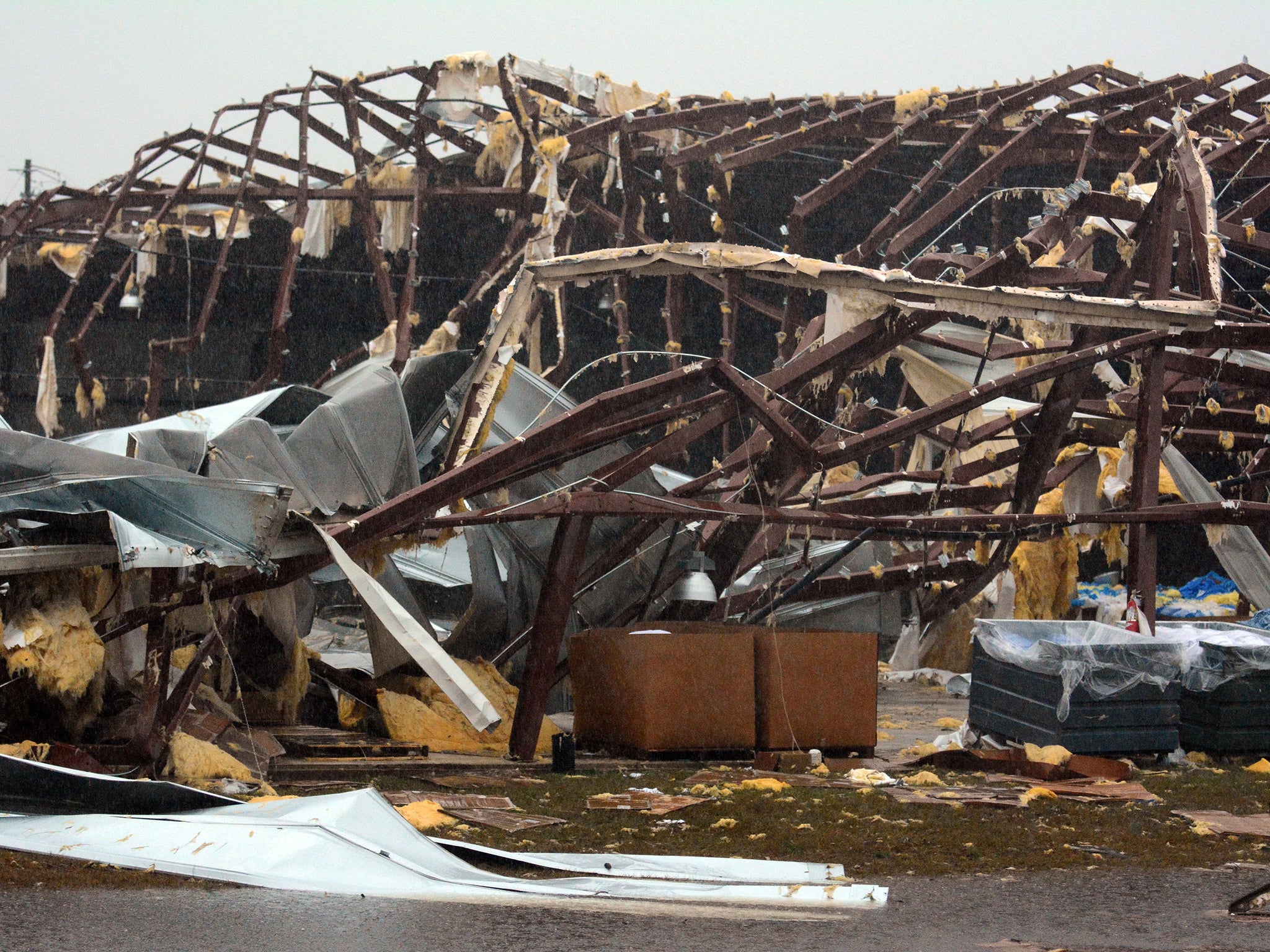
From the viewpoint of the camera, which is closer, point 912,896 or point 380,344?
point 912,896

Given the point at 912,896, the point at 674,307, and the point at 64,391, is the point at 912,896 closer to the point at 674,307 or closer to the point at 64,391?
the point at 674,307

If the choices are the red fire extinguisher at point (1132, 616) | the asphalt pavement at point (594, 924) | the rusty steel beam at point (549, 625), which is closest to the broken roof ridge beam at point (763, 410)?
the rusty steel beam at point (549, 625)

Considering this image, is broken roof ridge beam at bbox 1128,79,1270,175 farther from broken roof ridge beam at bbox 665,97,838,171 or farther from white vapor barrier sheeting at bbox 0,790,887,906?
white vapor barrier sheeting at bbox 0,790,887,906

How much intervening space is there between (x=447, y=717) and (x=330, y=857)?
4776mm

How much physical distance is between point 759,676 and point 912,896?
424cm

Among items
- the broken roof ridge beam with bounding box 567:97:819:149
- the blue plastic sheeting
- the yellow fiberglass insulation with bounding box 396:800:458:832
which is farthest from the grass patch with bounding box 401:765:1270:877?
the blue plastic sheeting

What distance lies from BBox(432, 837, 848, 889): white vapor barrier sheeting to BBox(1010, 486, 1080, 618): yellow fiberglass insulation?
9968mm

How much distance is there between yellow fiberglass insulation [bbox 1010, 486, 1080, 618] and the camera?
14.9 m

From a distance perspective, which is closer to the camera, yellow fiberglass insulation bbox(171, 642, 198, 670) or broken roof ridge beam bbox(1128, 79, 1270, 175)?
yellow fiberglass insulation bbox(171, 642, 198, 670)

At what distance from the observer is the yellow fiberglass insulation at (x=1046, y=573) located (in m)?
14.9

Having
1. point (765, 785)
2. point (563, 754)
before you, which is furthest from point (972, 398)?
point (563, 754)

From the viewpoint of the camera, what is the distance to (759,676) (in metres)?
9.30

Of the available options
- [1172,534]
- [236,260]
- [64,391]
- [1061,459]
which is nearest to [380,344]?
[236,260]

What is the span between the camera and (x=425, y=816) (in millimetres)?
6387
